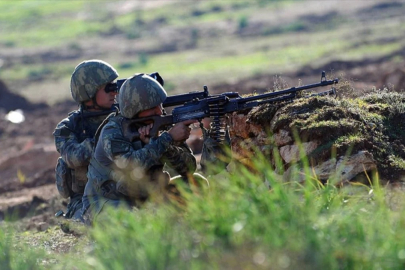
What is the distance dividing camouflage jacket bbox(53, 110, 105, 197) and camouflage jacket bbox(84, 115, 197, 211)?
0.95 metres

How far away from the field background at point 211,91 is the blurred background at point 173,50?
8 cm

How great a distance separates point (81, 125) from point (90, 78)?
55cm

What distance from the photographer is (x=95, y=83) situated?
9.70 m

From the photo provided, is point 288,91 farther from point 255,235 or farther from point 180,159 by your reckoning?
point 255,235

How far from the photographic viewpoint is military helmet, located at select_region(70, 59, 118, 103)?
381 inches

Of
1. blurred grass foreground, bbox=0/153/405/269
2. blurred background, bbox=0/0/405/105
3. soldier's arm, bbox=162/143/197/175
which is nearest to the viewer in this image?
blurred grass foreground, bbox=0/153/405/269

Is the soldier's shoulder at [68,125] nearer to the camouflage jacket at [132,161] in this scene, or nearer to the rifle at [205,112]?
the camouflage jacket at [132,161]

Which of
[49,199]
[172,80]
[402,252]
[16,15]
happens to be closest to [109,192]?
[402,252]

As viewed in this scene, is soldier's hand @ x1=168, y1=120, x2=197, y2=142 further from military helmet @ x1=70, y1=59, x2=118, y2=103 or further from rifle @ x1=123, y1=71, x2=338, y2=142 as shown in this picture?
military helmet @ x1=70, y1=59, x2=118, y2=103

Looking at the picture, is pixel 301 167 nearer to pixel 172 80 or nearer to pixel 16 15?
pixel 172 80

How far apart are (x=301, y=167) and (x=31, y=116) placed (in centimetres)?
1976

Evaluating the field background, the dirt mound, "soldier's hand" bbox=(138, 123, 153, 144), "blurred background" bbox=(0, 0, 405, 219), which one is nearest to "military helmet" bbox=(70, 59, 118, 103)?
the field background

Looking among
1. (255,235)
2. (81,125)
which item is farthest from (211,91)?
(255,235)

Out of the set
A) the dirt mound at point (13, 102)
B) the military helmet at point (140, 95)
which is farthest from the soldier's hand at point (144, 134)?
the dirt mound at point (13, 102)
